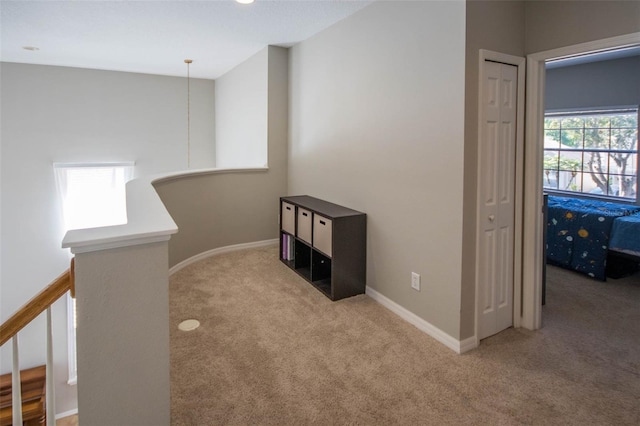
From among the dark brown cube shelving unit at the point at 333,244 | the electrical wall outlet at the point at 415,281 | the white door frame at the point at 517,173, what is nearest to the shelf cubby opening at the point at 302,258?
the dark brown cube shelving unit at the point at 333,244

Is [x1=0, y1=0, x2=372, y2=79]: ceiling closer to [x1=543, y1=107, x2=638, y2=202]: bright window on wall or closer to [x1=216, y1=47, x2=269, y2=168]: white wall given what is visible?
[x1=216, y1=47, x2=269, y2=168]: white wall

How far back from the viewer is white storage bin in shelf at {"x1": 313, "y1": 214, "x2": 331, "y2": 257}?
10.5ft

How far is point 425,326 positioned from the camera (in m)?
2.70

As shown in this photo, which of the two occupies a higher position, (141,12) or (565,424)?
(141,12)

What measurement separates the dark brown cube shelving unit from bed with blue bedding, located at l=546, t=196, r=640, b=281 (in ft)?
7.46

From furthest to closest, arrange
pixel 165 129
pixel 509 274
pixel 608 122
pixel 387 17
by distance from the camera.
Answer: pixel 165 129, pixel 608 122, pixel 387 17, pixel 509 274

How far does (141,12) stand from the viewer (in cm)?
345

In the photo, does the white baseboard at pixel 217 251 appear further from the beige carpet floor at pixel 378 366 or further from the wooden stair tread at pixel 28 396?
the wooden stair tread at pixel 28 396

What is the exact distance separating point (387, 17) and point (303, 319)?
2.27 m

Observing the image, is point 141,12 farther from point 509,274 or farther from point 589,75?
point 589,75

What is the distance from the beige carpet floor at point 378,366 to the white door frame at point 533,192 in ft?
0.71

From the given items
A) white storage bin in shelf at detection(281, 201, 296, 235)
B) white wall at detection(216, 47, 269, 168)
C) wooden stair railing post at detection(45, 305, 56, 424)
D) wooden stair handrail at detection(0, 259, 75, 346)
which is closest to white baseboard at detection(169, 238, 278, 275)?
white storage bin in shelf at detection(281, 201, 296, 235)

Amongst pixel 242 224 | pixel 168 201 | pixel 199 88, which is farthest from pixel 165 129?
pixel 168 201

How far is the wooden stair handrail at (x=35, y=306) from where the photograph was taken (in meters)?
1.32
